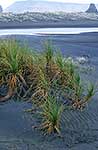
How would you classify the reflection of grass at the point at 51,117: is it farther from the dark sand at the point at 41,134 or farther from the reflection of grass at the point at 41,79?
the reflection of grass at the point at 41,79

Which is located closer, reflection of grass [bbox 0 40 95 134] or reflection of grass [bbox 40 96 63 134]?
reflection of grass [bbox 40 96 63 134]

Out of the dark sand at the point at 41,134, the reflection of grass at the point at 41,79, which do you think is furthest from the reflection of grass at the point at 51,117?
the reflection of grass at the point at 41,79

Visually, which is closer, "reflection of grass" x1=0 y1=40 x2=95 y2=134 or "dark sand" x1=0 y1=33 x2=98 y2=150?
"dark sand" x1=0 y1=33 x2=98 y2=150

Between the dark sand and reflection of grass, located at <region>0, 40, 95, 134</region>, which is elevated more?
reflection of grass, located at <region>0, 40, 95, 134</region>

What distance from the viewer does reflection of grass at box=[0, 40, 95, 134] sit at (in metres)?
7.66

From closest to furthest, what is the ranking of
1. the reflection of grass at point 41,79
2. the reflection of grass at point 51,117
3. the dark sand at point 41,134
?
1. the dark sand at point 41,134
2. the reflection of grass at point 51,117
3. the reflection of grass at point 41,79

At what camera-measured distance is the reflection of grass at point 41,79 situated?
7.66 meters

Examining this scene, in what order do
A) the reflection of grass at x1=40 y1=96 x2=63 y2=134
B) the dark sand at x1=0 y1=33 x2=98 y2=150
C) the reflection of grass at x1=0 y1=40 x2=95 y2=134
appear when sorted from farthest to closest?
the reflection of grass at x1=0 y1=40 x2=95 y2=134 → the reflection of grass at x1=40 y1=96 x2=63 y2=134 → the dark sand at x1=0 y1=33 x2=98 y2=150

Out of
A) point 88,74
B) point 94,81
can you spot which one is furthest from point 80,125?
point 88,74

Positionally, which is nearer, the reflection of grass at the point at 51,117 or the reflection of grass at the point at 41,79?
the reflection of grass at the point at 51,117

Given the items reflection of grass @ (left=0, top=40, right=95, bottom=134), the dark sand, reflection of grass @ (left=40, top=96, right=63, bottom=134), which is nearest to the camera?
the dark sand

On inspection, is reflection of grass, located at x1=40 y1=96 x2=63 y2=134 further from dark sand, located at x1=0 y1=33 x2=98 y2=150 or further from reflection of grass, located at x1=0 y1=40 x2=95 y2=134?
reflection of grass, located at x1=0 y1=40 x2=95 y2=134

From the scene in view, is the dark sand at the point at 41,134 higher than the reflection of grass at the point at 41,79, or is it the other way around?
the reflection of grass at the point at 41,79

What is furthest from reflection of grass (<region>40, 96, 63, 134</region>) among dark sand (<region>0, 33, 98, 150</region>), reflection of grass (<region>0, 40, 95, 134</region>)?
reflection of grass (<region>0, 40, 95, 134</region>)
